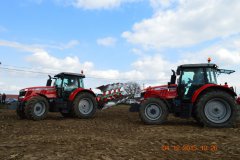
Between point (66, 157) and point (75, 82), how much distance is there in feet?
31.1

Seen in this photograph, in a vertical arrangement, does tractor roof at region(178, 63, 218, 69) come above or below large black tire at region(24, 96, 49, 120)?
above

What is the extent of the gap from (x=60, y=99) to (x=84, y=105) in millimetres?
1224

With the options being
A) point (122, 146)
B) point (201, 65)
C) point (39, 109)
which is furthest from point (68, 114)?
point (122, 146)

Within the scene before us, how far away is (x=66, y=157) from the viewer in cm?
538

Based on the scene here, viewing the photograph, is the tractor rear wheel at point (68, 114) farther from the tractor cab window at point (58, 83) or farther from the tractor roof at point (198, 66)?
the tractor roof at point (198, 66)

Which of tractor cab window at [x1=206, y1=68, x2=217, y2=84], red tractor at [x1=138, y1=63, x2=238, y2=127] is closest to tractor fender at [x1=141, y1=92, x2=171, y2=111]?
red tractor at [x1=138, y1=63, x2=238, y2=127]

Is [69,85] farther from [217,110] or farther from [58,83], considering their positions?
[217,110]

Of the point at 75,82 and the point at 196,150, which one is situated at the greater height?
the point at 75,82

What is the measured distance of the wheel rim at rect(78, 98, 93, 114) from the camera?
46.3ft

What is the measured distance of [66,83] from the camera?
47.3ft

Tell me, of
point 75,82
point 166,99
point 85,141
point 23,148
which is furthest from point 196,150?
point 75,82

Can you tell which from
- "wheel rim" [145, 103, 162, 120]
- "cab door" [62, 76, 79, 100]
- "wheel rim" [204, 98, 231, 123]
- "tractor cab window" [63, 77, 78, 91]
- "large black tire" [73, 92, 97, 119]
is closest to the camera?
"wheel rim" [204, 98, 231, 123]

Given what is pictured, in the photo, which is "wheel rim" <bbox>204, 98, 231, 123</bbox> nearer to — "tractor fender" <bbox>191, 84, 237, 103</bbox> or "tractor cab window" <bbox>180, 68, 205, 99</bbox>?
"tractor fender" <bbox>191, 84, 237, 103</bbox>

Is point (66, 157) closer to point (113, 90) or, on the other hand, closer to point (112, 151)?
point (112, 151)
